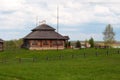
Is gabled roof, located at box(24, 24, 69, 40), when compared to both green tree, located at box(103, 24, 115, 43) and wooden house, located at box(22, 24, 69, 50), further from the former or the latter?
green tree, located at box(103, 24, 115, 43)

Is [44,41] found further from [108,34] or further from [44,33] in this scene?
[108,34]

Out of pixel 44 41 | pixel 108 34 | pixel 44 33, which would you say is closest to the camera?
pixel 44 41

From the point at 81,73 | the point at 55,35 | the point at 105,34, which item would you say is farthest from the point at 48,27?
the point at 81,73

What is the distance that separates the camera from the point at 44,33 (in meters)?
86.1

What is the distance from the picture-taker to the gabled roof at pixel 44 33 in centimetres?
8443

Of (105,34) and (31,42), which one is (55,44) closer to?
(31,42)

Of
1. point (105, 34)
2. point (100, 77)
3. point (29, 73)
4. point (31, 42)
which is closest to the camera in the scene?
point (100, 77)

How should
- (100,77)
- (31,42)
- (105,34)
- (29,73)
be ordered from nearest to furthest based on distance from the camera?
1. (100,77)
2. (29,73)
3. (31,42)
4. (105,34)

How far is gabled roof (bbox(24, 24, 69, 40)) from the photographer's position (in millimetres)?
84431

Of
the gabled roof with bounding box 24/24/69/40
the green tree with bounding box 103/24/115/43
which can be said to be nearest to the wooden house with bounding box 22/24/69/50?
the gabled roof with bounding box 24/24/69/40

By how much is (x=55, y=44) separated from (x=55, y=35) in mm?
2463

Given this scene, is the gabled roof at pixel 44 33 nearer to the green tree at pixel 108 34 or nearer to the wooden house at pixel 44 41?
the wooden house at pixel 44 41

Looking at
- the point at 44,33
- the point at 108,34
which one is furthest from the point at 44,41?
the point at 108,34

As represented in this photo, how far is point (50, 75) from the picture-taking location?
113ft
